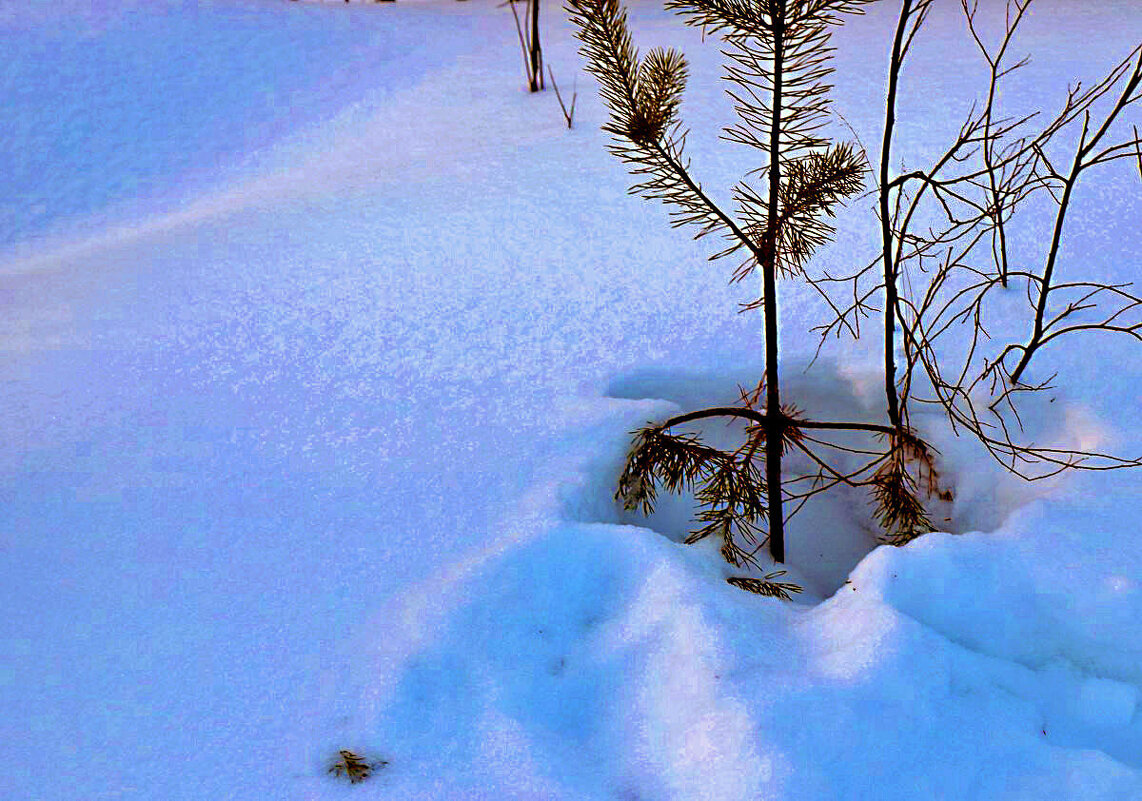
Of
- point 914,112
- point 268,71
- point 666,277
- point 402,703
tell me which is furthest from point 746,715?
point 268,71

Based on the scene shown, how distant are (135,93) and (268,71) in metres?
0.49

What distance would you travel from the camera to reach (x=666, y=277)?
6.48 feet

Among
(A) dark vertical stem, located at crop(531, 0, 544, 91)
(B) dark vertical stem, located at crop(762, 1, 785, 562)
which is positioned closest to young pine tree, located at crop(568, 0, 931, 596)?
(B) dark vertical stem, located at crop(762, 1, 785, 562)

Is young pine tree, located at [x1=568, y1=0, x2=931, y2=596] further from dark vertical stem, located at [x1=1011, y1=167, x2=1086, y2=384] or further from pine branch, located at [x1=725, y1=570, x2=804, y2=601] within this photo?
dark vertical stem, located at [x1=1011, y1=167, x2=1086, y2=384]

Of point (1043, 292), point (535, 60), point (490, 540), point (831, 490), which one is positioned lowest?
point (831, 490)

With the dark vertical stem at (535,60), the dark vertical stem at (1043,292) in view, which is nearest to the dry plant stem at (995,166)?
the dark vertical stem at (1043,292)

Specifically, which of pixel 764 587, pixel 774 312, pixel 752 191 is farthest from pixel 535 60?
pixel 764 587

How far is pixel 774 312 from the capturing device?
4.19 feet

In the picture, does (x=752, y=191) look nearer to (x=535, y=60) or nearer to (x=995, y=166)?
(x=995, y=166)

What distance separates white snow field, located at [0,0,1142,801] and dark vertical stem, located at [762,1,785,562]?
119 millimetres

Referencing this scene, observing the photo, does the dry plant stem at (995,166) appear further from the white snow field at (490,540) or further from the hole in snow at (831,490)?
the hole in snow at (831,490)

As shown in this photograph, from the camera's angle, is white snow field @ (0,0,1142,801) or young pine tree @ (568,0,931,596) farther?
young pine tree @ (568,0,931,596)

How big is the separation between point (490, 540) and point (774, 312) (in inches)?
20.0

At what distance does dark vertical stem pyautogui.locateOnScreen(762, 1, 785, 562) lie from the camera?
1.16 m
